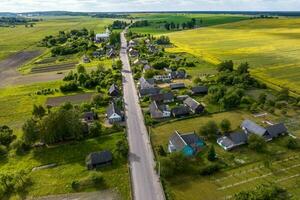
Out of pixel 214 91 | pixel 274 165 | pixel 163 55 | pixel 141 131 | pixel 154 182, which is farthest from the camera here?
pixel 163 55

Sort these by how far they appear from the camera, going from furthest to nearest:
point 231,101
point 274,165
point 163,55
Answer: point 163,55 < point 231,101 < point 274,165

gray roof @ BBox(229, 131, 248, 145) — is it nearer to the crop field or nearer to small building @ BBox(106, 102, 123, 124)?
small building @ BBox(106, 102, 123, 124)

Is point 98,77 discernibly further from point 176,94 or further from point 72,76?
point 176,94

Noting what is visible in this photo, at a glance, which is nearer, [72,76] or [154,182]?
[154,182]

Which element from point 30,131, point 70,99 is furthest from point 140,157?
point 70,99

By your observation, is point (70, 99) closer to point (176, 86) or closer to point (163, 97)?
point (163, 97)

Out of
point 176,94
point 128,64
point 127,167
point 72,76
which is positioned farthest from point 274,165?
point 128,64

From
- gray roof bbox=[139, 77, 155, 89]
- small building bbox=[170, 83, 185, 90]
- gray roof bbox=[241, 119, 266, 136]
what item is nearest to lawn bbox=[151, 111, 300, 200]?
gray roof bbox=[241, 119, 266, 136]
